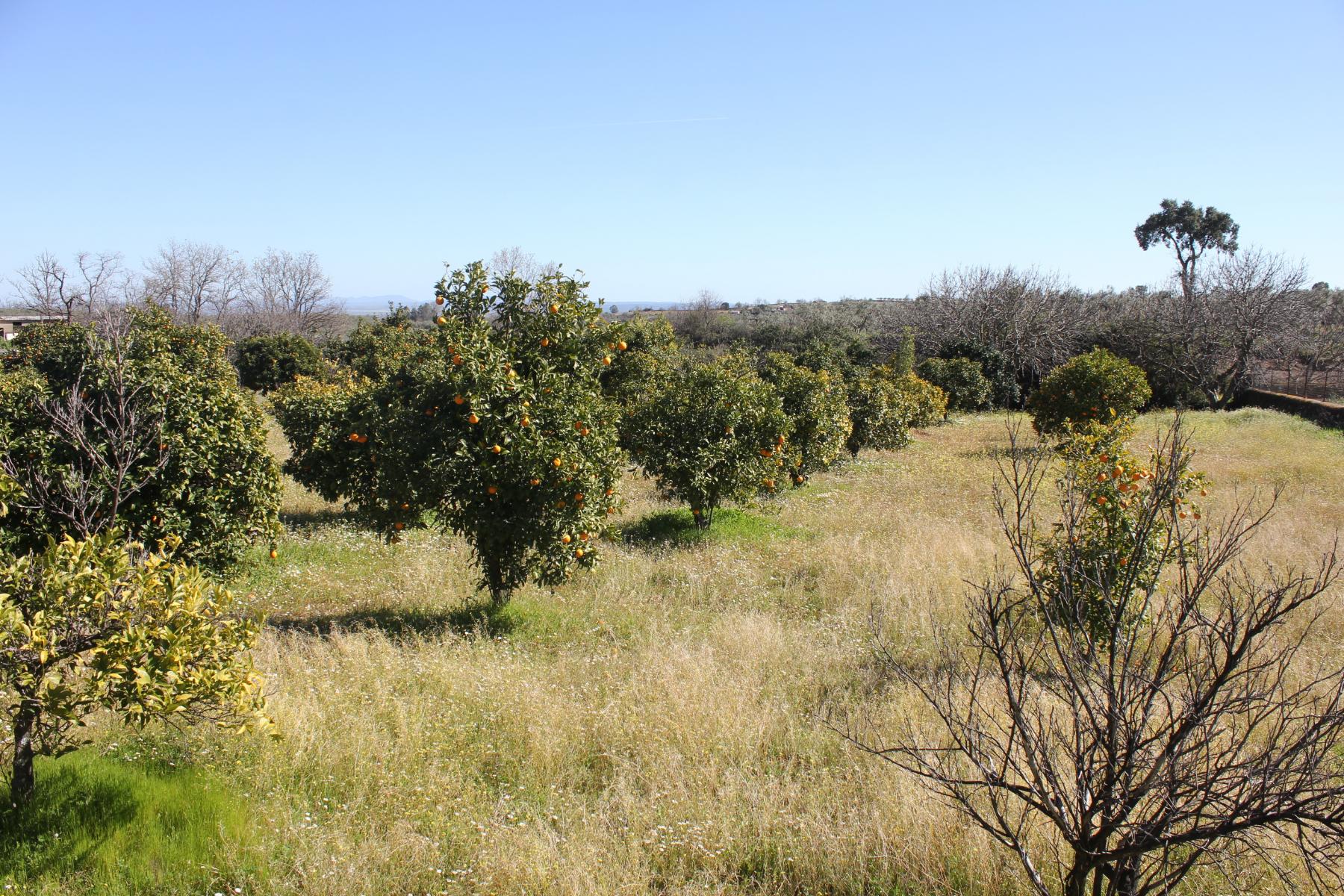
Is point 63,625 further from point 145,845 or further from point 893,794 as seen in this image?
point 893,794

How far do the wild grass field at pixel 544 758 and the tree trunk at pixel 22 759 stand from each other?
0.12 metres

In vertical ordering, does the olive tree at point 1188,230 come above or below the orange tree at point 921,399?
above

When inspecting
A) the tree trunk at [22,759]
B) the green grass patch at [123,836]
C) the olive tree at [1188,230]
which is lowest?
the green grass patch at [123,836]

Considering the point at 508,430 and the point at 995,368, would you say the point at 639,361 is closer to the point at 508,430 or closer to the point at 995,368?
the point at 508,430

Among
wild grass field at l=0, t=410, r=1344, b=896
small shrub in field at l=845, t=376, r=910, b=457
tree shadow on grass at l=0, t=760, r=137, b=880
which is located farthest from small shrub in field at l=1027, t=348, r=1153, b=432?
tree shadow on grass at l=0, t=760, r=137, b=880

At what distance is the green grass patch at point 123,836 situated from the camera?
12.9ft

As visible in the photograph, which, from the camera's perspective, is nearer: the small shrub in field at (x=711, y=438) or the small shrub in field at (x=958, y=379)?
the small shrub in field at (x=711, y=438)

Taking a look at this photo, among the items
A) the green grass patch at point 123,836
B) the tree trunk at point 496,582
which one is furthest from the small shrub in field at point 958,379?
the green grass patch at point 123,836

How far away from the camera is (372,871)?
4.12m

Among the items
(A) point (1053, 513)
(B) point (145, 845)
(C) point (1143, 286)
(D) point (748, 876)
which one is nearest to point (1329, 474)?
(A) point (1053, 513)

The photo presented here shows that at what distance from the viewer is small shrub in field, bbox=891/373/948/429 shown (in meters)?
23.6

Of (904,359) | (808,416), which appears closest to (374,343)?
(808,416)

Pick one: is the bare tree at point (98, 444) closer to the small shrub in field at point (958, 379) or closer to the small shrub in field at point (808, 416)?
the small shrub in field at point (808, 416)

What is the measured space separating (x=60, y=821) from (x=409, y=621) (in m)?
4.08
